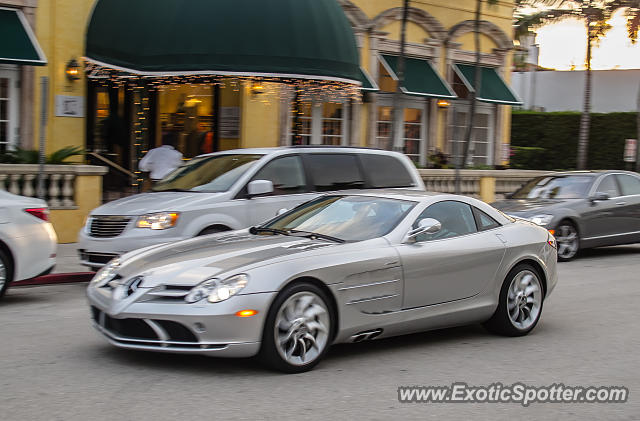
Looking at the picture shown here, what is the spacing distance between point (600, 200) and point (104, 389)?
11.3 m

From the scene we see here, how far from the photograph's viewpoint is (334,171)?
11.4m

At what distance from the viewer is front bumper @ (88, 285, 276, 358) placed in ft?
19.0

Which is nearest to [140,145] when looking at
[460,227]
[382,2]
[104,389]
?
[382,2]

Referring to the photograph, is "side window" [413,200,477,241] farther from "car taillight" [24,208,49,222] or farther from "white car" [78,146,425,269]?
"car taillight" [24,208,49,222]

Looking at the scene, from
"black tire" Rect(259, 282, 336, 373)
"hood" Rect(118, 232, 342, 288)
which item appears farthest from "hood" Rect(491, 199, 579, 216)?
"black tire" Rect(259, 282, 336, 373)

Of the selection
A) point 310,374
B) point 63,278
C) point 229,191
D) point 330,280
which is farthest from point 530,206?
point 310,374

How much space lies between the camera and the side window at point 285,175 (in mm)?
10773

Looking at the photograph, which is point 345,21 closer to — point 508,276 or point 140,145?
point 140,145

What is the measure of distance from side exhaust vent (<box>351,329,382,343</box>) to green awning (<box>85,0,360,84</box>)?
31.4ft

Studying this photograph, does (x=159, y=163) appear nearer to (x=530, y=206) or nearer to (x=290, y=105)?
(x=290, y=105)

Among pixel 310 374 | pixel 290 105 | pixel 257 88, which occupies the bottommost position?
pixel 310 374

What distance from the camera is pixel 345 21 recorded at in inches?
696

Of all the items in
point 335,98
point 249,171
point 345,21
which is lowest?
point 249,171

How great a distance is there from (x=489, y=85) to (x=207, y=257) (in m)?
19.5
